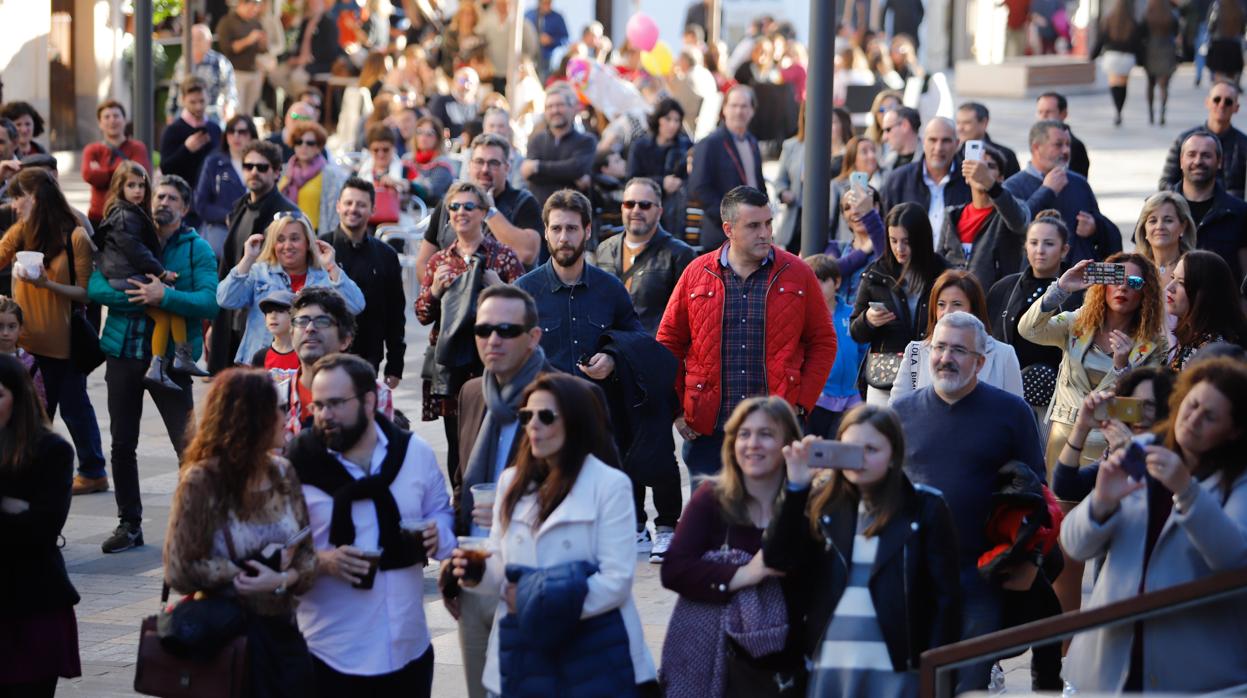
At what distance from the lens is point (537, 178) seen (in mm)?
Result: 15422

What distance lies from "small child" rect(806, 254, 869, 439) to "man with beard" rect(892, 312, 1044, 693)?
3.27 metres

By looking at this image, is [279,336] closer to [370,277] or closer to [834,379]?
[370,277]

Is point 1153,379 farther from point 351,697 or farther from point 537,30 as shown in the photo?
point 537,30

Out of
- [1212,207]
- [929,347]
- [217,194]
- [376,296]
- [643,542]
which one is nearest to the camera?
[929,347]

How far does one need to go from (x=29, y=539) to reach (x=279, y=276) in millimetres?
3200

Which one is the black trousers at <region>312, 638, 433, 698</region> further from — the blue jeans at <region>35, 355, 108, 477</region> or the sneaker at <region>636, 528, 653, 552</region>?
the blue jeans at <region>35, 355, 108, 477</region>

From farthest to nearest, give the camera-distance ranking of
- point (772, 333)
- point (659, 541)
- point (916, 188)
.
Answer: point (916, 188)
point (659, 541)
point (772, 333)

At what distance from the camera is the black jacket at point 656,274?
32.8 feet

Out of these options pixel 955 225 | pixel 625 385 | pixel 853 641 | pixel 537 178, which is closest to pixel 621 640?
pixel 853 641

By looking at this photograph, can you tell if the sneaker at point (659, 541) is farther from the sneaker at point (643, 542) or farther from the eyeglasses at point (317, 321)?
the eyeglasses at point (317, 321)

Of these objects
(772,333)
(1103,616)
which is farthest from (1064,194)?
(1103,616)

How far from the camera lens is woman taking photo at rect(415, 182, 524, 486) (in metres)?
9.28

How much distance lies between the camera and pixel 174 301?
1020 cm

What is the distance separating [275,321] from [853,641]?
368 centimetres
